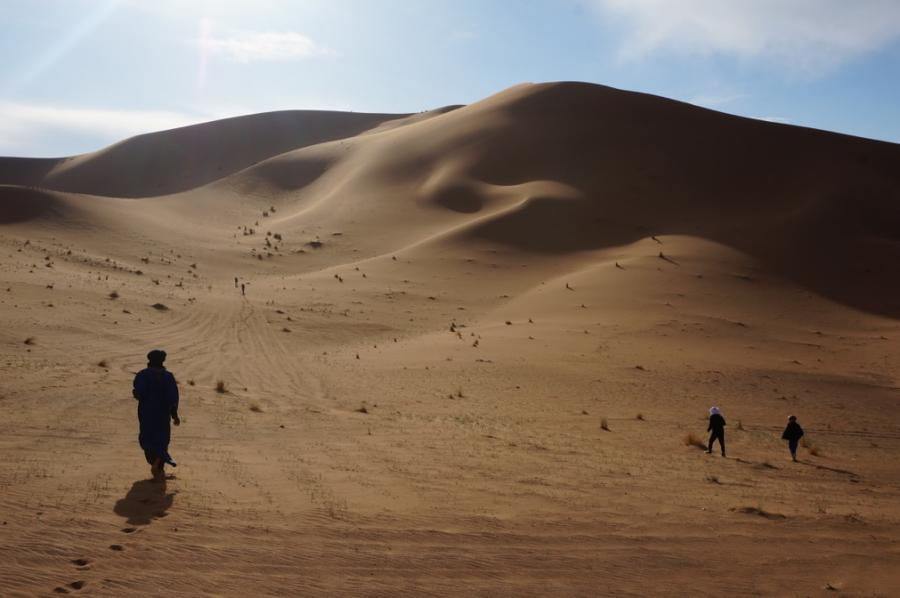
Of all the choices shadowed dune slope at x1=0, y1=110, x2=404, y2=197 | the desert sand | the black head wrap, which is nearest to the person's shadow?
the desert sand

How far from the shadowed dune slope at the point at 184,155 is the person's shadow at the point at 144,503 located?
8733 centimetres

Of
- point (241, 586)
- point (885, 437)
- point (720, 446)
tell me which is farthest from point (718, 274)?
point (241, 586)

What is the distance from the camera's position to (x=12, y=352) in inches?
761

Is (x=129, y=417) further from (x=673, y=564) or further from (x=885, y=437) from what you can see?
(x=885, y=437)

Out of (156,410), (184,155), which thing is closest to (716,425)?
(156,410)

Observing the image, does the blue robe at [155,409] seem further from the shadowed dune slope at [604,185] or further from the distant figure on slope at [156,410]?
the shadowed dune slope at [604,185]

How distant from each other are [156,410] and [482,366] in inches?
582

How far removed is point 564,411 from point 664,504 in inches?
337

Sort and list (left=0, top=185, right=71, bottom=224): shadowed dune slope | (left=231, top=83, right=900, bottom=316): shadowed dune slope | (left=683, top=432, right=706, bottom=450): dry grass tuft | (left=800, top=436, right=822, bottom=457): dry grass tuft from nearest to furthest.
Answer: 1. (left=683, top=432, right=706, bottom=450): dry grass tuft
2. (left=800, top=436, right=822, bottom=457): dry grass tuft
3. (left=0, top=185, right=71, bottom=224): shadowed dune slope
4. (left=231, top=83, right=900, bottom=316): shadowed dune slope

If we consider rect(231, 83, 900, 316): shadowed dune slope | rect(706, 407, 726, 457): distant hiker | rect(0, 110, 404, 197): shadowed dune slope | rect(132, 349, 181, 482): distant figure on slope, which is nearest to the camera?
rect(132, 349, 181, 482): distant figure on slope

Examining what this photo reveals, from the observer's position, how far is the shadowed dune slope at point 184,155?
98125mm

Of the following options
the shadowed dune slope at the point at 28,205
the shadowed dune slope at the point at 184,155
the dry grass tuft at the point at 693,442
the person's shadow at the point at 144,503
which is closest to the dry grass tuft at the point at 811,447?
the dry grass tuft at the point at 693,442

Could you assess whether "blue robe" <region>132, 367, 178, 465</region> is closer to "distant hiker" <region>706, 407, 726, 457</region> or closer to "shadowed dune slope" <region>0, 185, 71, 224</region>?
"distant hiker" <region>706, 407, 726, 457</region>

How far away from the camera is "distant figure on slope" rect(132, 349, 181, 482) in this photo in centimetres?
946
